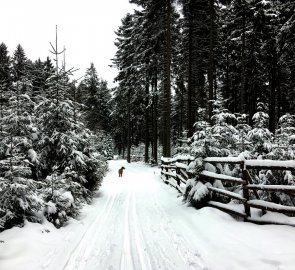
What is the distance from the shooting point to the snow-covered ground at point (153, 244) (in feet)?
18.6

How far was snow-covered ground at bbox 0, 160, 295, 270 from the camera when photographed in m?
5.66

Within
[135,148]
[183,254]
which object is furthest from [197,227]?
[135,148]

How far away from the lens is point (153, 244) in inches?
274

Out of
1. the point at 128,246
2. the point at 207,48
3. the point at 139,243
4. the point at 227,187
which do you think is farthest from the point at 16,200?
the point at 207,48

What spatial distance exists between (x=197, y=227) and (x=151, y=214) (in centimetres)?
232

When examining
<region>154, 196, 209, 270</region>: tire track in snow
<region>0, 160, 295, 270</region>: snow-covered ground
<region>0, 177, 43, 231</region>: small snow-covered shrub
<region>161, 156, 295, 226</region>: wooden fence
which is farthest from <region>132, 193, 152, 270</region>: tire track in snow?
<region>0, 177, 43, 231</region>: small snow-covered shrub

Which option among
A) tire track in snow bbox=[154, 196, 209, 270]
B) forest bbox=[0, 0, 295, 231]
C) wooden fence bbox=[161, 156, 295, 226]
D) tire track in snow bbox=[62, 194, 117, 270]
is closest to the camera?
tire track in snow bbox=[154, 196, 209, 270]

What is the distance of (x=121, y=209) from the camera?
1112cm

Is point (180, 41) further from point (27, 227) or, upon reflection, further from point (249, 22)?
point (27, 227)

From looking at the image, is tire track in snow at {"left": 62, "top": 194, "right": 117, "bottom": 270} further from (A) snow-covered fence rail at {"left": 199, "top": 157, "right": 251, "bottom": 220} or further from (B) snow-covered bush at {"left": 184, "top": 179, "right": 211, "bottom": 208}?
(A) snow-covered fence rail at {"left": 199, "top": 157, "right": 251, "bottom": 220}

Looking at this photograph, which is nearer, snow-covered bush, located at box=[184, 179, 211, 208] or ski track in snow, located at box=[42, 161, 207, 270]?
ski track in snow, located at box=[42, 161, 207, 270]

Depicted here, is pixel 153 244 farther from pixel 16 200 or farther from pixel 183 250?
pixel 16 200

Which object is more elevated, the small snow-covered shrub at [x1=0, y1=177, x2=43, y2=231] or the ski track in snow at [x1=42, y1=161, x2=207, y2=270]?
the small snow-covered shrub at [x1=0, y1=177, x2=43, y2=231]

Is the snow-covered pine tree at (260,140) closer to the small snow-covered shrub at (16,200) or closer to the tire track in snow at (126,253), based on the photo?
the tire track in snow at (126,253)
